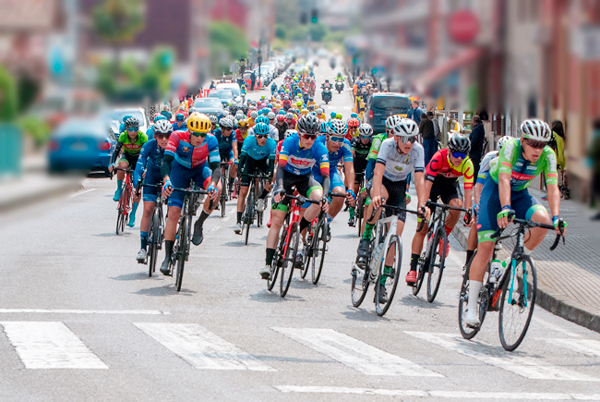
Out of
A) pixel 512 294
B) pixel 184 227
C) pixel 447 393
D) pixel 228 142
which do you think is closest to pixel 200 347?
pixel 184 227

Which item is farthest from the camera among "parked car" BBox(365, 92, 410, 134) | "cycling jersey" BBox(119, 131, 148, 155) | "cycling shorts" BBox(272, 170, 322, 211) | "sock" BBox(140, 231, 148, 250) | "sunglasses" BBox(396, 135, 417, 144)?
"cycling jersey" BBox(119, 131, 148, 155)

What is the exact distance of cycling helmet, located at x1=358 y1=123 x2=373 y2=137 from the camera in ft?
54.1

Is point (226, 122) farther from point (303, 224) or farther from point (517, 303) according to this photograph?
point (517, 303)

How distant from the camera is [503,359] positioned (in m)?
9.27

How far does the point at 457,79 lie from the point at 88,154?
461 mm

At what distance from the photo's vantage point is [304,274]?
13305 millimetres

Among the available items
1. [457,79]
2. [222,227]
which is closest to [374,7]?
[457,79]

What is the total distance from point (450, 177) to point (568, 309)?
207 cm

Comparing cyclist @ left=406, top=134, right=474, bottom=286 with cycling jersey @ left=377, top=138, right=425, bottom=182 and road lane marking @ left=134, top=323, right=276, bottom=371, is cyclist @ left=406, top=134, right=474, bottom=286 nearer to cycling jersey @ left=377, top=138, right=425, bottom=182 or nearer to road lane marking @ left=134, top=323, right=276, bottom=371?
cycling jersey @ left=377, top=138, right=425, bottom=182

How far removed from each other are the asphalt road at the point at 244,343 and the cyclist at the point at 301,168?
0.94m

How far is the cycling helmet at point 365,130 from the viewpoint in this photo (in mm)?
16500

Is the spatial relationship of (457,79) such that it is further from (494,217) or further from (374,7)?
(494,217)

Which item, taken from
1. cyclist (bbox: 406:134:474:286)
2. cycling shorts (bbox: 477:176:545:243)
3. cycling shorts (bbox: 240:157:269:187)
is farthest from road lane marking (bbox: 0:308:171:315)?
cycling shorts (bbox: 240:157:269:187)

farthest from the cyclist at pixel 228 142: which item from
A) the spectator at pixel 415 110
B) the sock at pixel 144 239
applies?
the spectator at pixel 415 110
